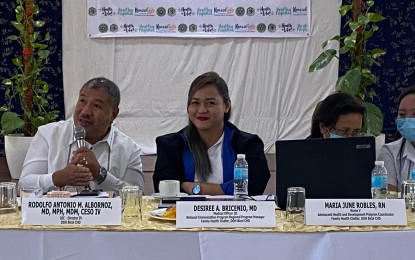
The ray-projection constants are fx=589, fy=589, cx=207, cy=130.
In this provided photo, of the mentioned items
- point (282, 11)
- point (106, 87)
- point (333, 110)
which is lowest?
point (333, 110)

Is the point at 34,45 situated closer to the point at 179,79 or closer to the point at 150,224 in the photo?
the point at 179,79

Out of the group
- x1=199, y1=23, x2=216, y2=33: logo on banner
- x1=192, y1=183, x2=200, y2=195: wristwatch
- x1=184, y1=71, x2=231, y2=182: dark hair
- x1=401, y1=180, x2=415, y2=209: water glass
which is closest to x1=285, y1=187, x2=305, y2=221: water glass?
x1=401, y1=180, x2=415, y2=209: water glass

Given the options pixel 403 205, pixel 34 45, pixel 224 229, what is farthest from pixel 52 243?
pixel 34 45

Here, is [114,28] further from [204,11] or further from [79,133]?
[79,133]

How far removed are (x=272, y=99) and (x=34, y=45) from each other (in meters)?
2.11

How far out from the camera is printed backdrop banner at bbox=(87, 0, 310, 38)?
198 inches

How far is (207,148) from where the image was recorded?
2447 mm

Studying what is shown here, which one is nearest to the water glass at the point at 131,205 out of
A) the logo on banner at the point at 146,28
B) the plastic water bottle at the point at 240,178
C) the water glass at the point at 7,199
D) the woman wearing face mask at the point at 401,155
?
the water glass at the point at 7,199

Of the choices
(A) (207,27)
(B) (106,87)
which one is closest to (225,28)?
(A) (207,27)

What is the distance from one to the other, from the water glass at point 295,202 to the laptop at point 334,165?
0.21ft

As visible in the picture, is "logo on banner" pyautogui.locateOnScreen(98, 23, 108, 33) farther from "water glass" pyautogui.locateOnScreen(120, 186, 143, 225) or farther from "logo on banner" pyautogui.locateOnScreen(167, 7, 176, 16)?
"water glass" pyautogui.locateOnScreen(120, 186, 143, 225)

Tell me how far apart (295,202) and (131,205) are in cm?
47

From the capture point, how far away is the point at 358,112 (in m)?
2.30

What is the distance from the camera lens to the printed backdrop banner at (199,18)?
5.03m
